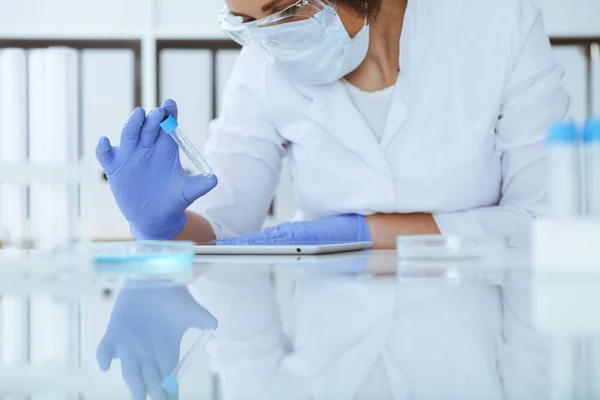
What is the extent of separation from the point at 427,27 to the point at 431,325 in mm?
Result: 1546

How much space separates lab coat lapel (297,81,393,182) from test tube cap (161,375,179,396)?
1.53 metres

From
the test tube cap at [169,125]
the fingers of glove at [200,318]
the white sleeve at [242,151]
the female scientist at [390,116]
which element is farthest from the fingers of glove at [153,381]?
the white sleeve at [242,151]

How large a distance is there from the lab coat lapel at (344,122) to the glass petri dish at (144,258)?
94cm

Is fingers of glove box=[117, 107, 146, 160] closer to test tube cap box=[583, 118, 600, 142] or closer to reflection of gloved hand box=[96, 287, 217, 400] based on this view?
reflection of gloved hand box=[96, 287, 217, 400]

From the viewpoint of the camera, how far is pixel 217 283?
82cm

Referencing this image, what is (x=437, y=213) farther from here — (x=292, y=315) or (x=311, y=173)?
(x=292, y=315)

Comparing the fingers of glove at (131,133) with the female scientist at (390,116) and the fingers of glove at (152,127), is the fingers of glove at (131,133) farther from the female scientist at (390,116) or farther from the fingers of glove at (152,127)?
the female scientist at (390,116)

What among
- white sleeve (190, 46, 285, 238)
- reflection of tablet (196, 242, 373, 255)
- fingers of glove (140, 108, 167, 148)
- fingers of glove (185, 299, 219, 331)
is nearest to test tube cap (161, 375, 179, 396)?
fingers of glove (185, 299, 219, 331)

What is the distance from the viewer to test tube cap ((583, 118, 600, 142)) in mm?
799

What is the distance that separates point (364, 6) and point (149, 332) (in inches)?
60.4

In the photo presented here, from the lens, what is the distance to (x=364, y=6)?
190cm

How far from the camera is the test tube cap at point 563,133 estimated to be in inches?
31.3

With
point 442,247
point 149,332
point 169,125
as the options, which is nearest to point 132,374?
point 149,332

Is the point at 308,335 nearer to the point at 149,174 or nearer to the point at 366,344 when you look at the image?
the point at 366,344
